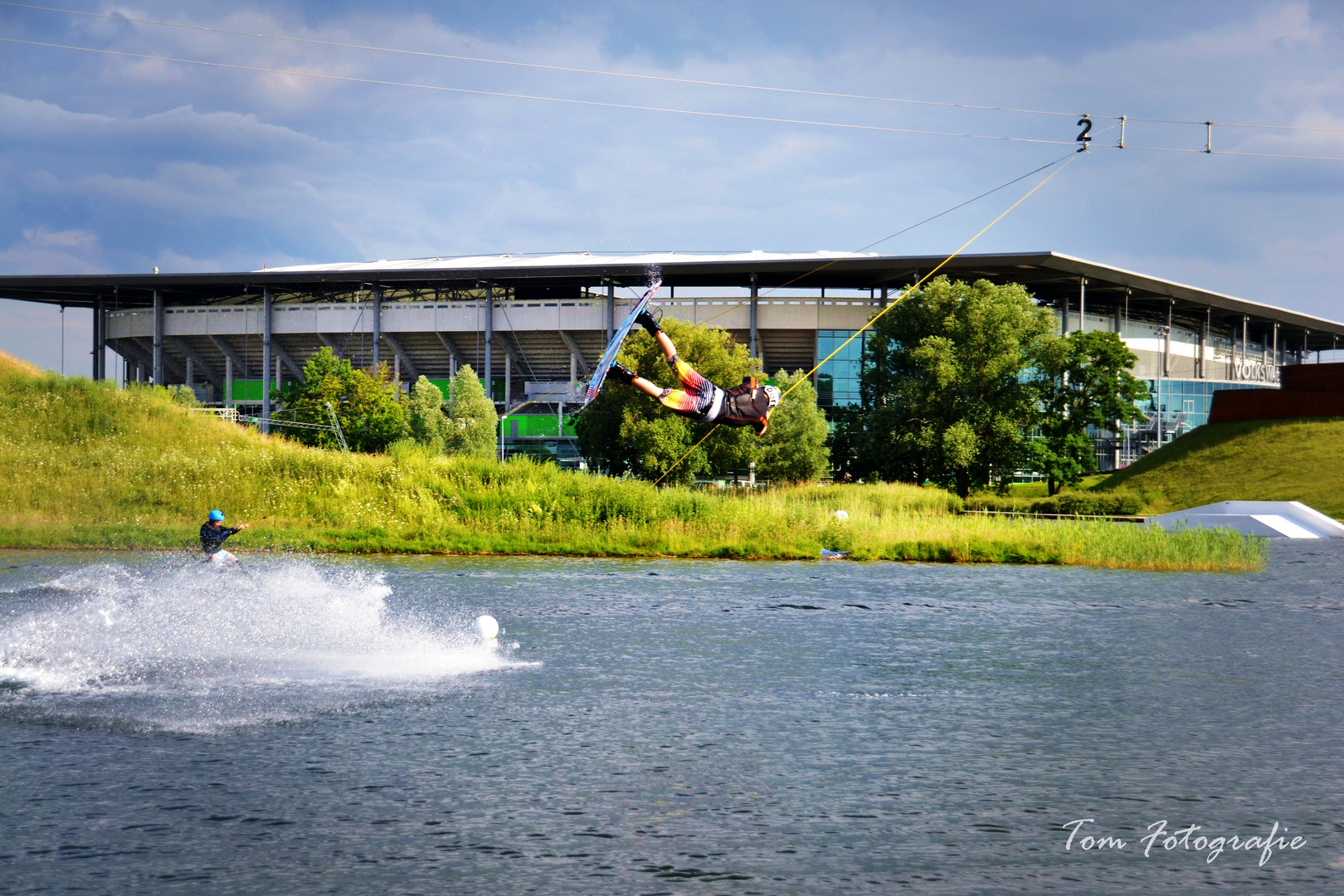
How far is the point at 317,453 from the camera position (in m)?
32.9

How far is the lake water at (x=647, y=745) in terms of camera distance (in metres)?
6.89

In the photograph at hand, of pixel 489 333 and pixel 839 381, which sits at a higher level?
pixel 489 333

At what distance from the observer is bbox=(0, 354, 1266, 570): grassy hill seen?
27.8 metres

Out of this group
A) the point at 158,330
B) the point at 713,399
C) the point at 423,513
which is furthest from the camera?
the point at 158,330

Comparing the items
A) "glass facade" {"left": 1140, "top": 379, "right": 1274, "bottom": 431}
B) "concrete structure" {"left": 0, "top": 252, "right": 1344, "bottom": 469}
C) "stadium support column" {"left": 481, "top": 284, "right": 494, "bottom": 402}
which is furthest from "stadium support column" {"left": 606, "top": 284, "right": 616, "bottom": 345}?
"glass facade" {"left": 1140, "top": 379, "right": 1274, "bottom": 431}

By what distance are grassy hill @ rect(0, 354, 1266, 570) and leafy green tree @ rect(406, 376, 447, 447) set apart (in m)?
23.9

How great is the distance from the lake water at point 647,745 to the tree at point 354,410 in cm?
4121

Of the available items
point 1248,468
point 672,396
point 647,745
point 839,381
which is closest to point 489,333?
point 839,381

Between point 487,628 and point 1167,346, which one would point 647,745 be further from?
point 1167,346

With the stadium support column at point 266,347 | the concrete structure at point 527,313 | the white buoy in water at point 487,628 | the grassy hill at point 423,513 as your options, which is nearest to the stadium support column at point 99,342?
the concrete structure at point 527,313

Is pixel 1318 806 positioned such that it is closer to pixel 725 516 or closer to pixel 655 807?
pixel 655 807

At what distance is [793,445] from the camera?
4953 cm

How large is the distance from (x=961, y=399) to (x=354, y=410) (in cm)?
3291

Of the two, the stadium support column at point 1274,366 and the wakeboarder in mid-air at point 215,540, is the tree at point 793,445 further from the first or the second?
the stadium support column at point 1274,366
